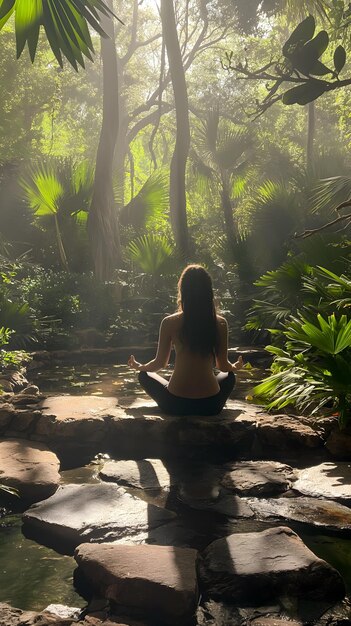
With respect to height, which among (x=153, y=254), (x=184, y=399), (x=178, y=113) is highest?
(x=178, y=113)

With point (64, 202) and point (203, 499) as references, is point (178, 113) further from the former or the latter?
point (203, 499)

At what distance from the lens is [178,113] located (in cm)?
1780

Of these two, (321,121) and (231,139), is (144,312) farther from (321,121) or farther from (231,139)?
(321,121)

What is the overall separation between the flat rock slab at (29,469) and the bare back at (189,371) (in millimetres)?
1136

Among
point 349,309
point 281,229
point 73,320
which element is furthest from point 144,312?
point 349,309

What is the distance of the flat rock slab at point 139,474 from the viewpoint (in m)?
4.75

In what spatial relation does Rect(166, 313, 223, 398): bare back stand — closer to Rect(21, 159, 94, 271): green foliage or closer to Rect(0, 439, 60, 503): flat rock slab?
Rect(0, 439, 60, 503): flat rock slab

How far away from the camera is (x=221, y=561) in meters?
3.42

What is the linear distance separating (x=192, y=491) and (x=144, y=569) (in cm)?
143

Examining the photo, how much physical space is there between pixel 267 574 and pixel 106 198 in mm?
13181

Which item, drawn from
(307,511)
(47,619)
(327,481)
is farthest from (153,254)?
(47,619)

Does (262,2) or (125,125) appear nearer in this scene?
(262,2)

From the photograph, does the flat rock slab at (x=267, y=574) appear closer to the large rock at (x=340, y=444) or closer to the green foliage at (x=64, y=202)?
the large rock at (x=340, y=444)

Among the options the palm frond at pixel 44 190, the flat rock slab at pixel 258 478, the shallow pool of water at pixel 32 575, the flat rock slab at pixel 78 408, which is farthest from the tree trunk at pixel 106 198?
the shallow pool of water at pixel 32 575
